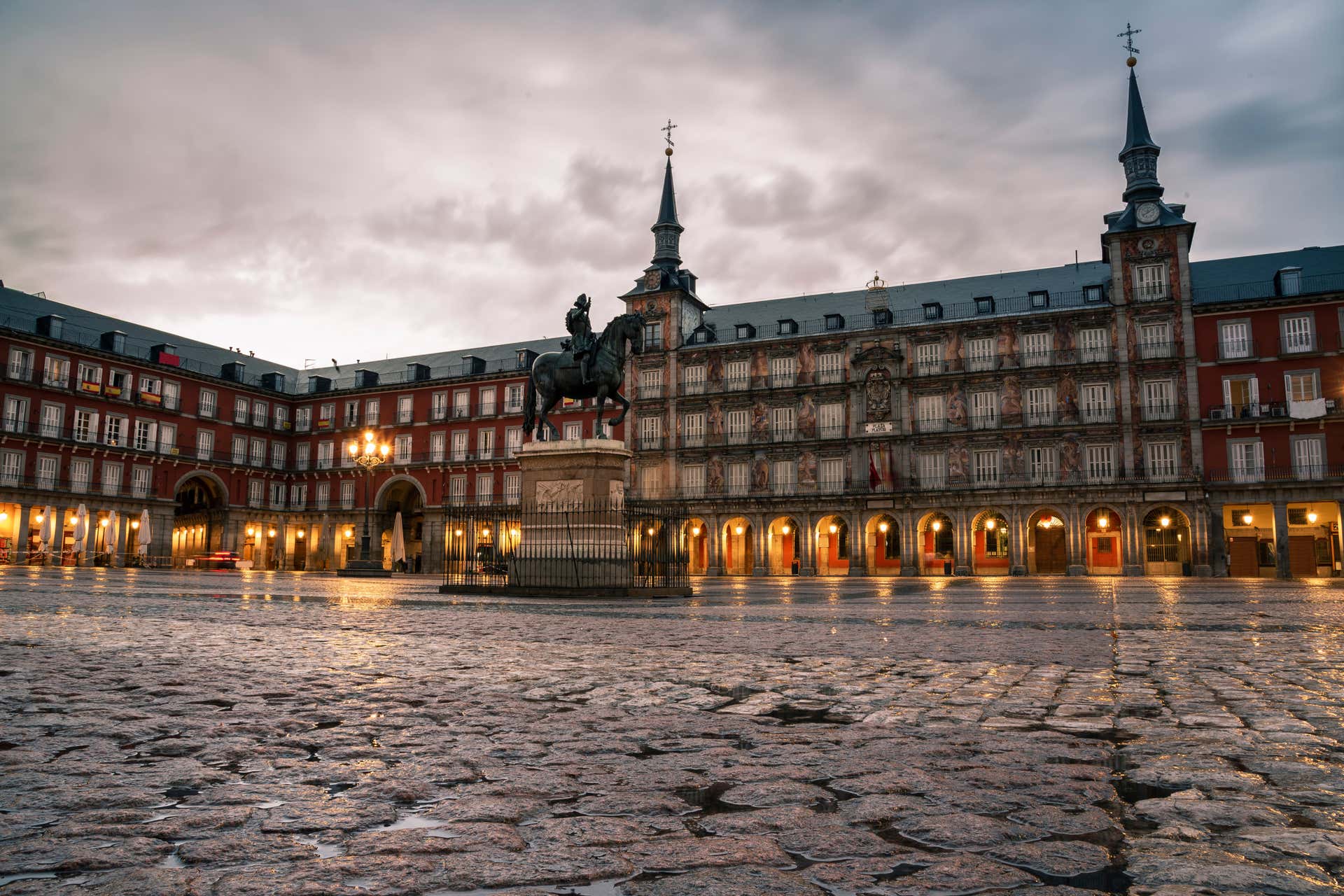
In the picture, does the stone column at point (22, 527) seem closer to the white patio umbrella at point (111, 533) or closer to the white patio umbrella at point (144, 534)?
the white patio umbrella at point (111, 533)

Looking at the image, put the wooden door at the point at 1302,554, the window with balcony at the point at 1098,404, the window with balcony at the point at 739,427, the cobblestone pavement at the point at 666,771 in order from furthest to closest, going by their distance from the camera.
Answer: the window with balcony at the point at 739,427 < the window with balcony at the point at 1098,404 < the wooden door at the point at 1302,554 < the cobblestone pavement at the point at 666,771

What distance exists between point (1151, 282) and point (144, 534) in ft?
174

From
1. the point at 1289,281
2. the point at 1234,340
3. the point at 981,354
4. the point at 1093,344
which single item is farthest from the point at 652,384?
the point at 1289,281

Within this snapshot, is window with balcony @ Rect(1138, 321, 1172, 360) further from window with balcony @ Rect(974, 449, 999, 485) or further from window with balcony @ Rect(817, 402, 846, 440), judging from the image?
window with balcony @ Rect(817, 402, 846, 440)

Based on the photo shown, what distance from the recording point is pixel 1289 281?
1535 inches

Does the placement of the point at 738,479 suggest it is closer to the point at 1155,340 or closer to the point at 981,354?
the point at 981,354

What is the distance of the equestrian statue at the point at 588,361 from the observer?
51.1 feet

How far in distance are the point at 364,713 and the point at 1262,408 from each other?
146 ft

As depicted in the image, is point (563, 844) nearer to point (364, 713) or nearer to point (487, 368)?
point (364, 713)

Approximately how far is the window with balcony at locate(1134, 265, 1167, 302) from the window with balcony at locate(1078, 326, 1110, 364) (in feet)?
7.43

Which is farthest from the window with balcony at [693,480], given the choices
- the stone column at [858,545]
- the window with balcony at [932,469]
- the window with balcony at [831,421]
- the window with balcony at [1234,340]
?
the window with balcony at [1234,340]

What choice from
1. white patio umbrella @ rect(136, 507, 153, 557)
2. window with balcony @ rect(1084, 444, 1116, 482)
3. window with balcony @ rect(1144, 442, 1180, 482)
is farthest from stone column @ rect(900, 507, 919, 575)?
white patio umbrella @ rect(136, 507, 153, 557)

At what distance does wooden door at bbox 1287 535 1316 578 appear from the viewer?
3747 cm

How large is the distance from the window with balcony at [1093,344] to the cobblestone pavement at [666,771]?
131 feet
